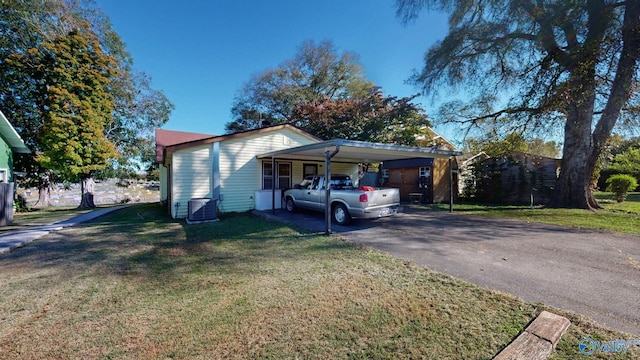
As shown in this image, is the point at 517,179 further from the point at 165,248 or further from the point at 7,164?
the point at 7,164

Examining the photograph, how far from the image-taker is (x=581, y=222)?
7.96m

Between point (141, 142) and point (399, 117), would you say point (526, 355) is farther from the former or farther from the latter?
point (141, 142)

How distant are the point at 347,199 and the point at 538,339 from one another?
213 inches

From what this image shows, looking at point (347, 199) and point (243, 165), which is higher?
point (243, 165)

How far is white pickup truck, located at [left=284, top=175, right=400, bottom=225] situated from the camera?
7.17 metres

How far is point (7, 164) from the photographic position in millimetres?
10672

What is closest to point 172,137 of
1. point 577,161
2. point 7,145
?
point 7,145

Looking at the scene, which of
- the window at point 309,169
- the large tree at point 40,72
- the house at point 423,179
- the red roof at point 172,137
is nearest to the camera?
the window at point 309,169

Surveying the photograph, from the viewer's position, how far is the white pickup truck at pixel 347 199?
717 cm

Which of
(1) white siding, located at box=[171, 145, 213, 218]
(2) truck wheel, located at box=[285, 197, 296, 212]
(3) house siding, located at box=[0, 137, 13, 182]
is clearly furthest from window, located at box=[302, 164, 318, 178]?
(3) house siding, located at box=[0, 137, 13, 182]

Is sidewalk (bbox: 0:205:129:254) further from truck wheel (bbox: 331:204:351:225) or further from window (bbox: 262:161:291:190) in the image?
truck wheel (bbox: 331:204:351:225)

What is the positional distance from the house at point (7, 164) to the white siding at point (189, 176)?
16.6 feet

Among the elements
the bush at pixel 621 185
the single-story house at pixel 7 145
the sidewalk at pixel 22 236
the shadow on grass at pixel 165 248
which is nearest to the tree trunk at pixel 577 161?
the bush at pixel 621 185

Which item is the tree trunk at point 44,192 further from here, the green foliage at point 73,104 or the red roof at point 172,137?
the red roof at point 172,137
